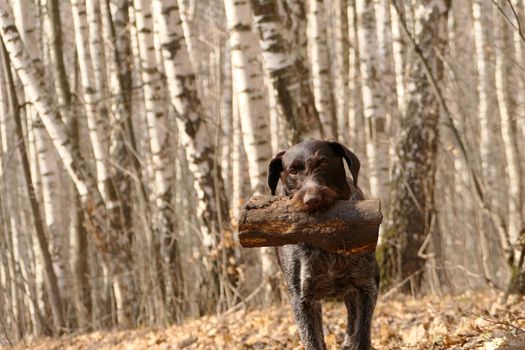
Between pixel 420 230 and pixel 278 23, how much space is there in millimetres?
3198

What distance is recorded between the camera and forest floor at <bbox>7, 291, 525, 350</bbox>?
19.9ft

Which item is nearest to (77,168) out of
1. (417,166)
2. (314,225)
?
(417,166)

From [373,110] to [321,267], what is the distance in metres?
7.12

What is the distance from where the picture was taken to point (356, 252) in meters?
5.14

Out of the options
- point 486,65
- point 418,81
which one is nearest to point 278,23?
point 418,81

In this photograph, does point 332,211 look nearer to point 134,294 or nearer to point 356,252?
point 356,252

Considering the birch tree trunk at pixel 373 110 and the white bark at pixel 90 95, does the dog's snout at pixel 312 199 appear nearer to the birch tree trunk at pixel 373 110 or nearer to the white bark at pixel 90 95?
the birch tree trunk at pixel 373 110

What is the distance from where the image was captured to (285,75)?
30.5 ft

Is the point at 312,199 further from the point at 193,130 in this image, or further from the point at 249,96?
the point at 193,130

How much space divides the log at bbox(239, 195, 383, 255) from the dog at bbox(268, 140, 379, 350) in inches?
8.0

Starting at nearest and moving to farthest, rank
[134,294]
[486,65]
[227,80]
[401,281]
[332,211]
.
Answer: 1. [332,211]
2. [401,281]
3. [134,294]
4. [486,65]
5. [227,80]

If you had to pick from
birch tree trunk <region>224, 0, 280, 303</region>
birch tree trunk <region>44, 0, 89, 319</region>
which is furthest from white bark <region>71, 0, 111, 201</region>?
birch tree trunk <region>224, 0, 280, 303</region>

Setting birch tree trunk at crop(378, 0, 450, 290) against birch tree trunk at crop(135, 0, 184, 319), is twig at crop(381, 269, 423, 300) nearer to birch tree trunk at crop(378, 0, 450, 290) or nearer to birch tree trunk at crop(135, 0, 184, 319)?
birch tree trunk at crop(378, 0, 450, 290)

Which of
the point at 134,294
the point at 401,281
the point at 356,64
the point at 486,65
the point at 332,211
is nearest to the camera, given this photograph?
the point at 332,211
